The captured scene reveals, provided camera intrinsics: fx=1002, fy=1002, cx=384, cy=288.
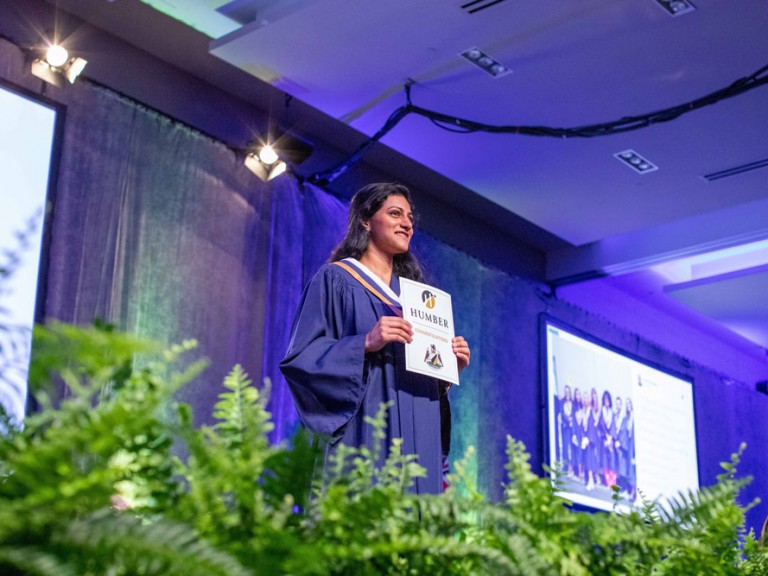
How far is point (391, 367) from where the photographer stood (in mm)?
2146

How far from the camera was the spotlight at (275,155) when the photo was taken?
16.8ft

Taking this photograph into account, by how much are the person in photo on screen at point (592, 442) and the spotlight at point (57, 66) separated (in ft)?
14.6

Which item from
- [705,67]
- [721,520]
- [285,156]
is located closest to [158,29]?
[285,156]

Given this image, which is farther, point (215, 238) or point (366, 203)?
point (215, 238)

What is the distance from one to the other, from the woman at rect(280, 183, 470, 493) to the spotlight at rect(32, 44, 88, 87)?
8.08ft

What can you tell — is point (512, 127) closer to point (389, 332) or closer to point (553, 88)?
point (553, 88)

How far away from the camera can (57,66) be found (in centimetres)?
436

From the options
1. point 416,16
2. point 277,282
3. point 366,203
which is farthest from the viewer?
point 277,282

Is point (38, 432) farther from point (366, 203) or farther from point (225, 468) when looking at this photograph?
point (366, 203)

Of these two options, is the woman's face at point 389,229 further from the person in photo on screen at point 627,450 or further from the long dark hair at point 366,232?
the person in photo on screen at point 627,450

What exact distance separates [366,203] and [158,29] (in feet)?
8.71

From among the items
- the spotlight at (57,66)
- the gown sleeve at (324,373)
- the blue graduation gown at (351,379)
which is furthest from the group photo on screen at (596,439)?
the gown sleeve at (324,373)

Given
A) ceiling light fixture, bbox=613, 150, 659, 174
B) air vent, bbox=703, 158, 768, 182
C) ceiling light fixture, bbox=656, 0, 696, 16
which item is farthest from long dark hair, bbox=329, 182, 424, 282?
air vent, bbox=703, 158, 768, 182

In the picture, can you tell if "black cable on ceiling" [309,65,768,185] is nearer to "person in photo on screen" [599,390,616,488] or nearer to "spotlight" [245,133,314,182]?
"spotlight" [245,133,314,182]
